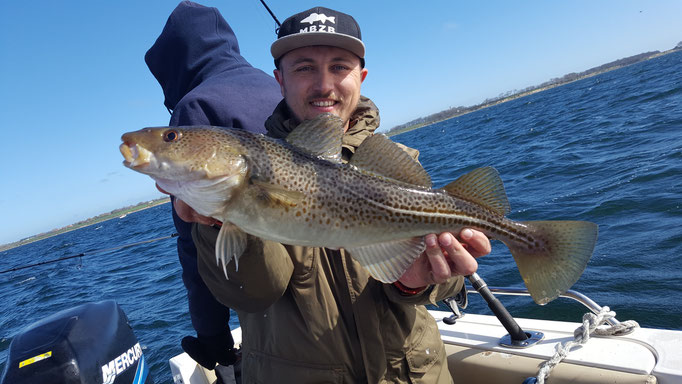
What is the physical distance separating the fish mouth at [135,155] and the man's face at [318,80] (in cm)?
147

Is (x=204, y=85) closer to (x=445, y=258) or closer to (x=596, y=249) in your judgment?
(x=445, y=258)

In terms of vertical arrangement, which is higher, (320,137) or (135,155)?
(135,155)

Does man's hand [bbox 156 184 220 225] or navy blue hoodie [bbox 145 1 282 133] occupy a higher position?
navy blue hoodie [bbox 145 1 282 133]

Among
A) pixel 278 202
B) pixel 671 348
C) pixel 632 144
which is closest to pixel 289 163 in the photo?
pixel 278 202

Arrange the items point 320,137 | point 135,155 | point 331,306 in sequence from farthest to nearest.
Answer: point 331,306 → point 320,137 → point 135,155

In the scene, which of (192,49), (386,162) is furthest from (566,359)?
(192,49)

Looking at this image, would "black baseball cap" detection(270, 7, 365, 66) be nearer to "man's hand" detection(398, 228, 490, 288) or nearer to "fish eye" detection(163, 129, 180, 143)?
"fish eye" detection(163, 129, 180, 143)

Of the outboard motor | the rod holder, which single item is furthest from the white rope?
the outboard motor

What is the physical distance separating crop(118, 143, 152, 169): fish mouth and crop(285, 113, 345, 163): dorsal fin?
919 mm

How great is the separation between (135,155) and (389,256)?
1.79 meters

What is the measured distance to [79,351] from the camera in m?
4.34

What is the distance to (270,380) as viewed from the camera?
2.93m

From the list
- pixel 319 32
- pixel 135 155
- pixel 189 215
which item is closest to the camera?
pixel 135 155

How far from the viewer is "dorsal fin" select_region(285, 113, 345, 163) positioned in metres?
2.78
